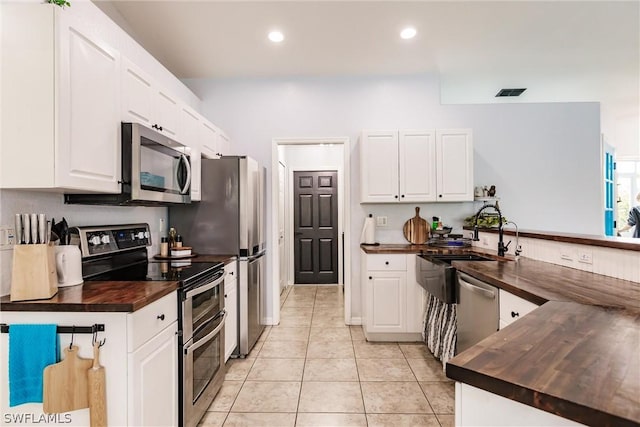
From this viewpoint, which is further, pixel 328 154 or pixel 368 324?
pixel 328 154

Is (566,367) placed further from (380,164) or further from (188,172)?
(380,164)

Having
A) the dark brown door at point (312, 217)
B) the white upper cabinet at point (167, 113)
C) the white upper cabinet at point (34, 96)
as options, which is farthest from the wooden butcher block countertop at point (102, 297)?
the dark brown door at point (312, 217)

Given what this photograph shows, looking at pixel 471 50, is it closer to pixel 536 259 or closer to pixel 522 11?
pixel 522 11

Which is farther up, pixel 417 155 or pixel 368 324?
pixel 417 155

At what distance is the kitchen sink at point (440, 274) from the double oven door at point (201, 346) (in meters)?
1.61

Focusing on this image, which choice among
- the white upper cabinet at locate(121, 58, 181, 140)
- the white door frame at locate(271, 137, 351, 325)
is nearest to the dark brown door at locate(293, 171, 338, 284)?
the white door frame at locate(271, 137, 351, 325)

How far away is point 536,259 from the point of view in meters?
2.38

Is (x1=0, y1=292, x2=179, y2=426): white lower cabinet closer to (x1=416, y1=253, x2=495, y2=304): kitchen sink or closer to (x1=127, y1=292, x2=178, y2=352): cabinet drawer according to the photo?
(x1=127, y1=292, x2=178, y2=352): cabinet drawer

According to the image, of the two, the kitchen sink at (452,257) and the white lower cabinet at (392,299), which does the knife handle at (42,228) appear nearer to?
the white lower cabinet at (392,299)

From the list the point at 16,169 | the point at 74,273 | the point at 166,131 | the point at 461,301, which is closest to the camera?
the point at 16,169

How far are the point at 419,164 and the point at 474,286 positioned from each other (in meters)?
1.70

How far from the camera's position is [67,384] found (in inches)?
50.2

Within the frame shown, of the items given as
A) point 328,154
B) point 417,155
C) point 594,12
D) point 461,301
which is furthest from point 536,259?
point 328,154

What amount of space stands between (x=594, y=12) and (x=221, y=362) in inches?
156
